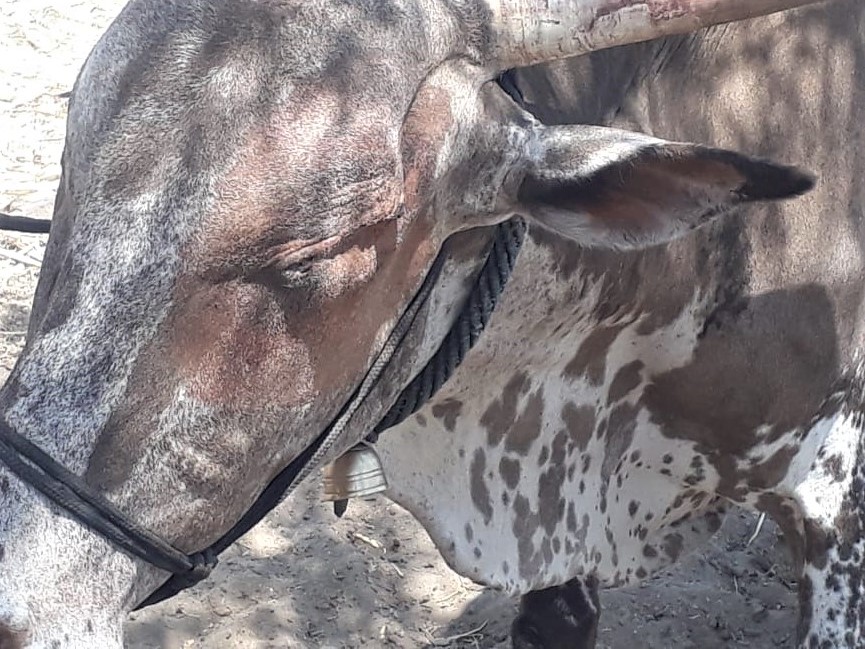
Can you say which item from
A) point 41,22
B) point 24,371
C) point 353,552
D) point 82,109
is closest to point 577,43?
point 82,109

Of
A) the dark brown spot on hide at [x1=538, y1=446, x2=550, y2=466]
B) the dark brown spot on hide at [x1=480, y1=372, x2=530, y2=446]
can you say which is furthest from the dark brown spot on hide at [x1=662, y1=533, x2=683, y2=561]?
Result: the dark brown spot on hide at [x1=480, y1=372, x2=530, y2=446]

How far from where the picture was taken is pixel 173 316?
6.45ft

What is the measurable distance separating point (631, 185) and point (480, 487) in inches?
40.2

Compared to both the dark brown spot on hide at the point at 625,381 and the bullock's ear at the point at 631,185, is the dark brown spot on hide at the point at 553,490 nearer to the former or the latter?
the dark brown spot on hide at the point at 625,381

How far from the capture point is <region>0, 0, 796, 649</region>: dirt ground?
13.2ft

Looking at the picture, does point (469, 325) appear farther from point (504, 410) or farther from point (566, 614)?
point (566, 614)

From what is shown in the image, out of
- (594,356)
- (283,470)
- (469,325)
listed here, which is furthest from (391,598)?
(283,470)

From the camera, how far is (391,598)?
13.7 feet

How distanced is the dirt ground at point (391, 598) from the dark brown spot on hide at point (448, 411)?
128 cm

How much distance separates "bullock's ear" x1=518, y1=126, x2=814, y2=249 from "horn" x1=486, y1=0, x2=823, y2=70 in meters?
0.14

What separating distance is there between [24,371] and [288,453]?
1.49ft

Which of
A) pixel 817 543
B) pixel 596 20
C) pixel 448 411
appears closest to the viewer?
pixel 596 20

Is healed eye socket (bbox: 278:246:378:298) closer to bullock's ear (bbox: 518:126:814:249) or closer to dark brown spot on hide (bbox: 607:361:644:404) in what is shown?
bullock's ear (bbox: 518:126:814:249)

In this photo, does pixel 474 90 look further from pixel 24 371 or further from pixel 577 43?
pixel 24 371
